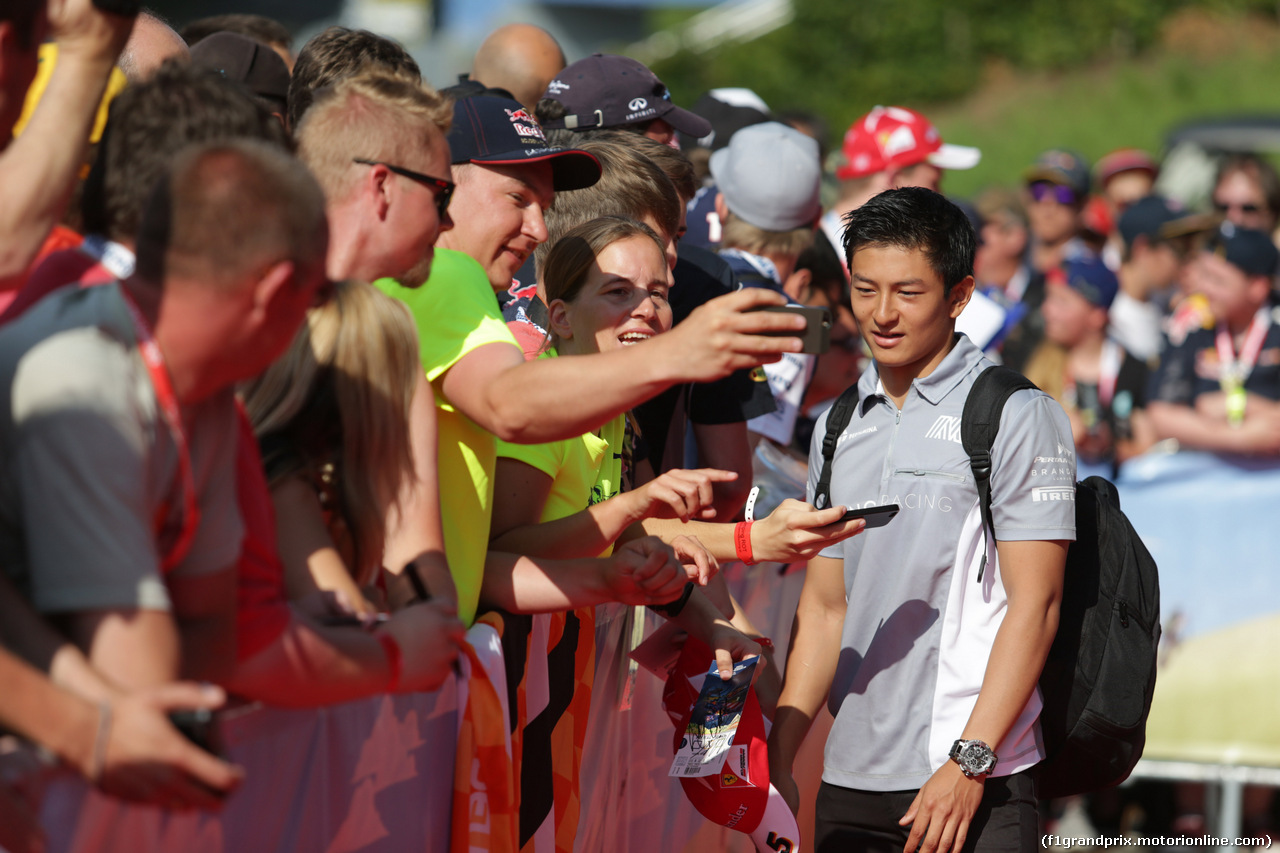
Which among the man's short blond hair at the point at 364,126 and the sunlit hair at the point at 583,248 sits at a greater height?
the man's short blond hair at the point at 364,126

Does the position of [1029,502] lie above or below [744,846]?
above

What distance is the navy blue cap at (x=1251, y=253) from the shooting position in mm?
7348

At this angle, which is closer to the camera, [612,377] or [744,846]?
[612,377]

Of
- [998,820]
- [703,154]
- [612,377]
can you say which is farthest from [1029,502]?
[703,154]

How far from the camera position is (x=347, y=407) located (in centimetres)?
228

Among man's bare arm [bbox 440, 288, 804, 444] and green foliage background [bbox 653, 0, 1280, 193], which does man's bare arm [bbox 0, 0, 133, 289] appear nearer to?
man's bare arm [bbox 440, 288, 804, 444]

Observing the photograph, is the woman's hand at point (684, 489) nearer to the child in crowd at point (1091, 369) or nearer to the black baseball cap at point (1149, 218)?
the child in crowd at point (1091, 369)

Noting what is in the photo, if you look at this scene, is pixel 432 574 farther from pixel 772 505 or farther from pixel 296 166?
pixel 772 505

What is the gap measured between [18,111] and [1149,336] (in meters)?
8.55

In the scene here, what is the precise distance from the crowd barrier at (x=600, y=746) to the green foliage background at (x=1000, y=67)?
61.0ft

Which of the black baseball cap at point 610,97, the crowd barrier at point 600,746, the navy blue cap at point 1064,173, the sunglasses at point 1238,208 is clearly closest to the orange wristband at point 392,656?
the crowd barrier at point 600,746

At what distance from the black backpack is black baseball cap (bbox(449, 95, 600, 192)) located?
1115 millimetres

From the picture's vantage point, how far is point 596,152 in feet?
13.3

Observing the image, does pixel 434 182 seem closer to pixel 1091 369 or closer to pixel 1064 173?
pixel 1091 369
